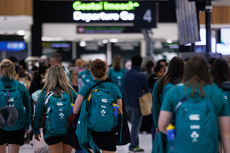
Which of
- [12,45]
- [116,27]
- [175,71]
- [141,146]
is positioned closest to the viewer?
[175,71]

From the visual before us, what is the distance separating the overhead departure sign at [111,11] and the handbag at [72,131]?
5.90 metres

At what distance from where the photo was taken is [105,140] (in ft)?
18.6

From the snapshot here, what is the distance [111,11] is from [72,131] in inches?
249

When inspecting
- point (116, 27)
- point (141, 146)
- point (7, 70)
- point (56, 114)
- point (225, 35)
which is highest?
point (116, 27)

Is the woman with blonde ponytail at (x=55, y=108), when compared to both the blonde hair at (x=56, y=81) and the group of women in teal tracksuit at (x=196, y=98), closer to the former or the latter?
the blonde hair at (x=56, y=81)

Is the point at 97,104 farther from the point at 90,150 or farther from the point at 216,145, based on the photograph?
the point at 216,145

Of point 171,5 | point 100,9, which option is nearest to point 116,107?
point 171,5

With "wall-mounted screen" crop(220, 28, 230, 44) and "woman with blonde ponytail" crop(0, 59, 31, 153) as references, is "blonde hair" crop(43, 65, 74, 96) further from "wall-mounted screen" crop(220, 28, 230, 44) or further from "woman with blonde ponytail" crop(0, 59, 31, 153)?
"wall-mounted screen" crop(220, 28, 230, 44)

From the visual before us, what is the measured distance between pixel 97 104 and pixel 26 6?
11362mm

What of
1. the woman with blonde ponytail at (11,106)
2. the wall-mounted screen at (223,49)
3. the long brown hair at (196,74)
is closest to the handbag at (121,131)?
the woman with blonde ponytail at (11,106)

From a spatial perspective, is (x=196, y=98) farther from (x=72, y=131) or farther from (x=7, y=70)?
(x=7, y=70)

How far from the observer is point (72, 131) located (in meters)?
5.65

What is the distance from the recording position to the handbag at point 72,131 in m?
5.65

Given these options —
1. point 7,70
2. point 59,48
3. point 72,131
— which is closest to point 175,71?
point 72,131
